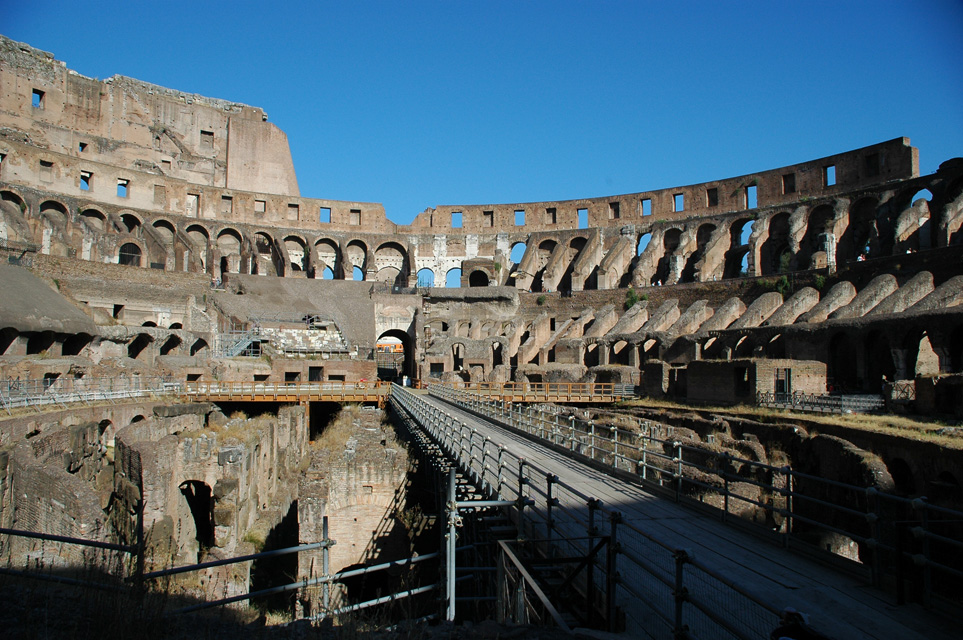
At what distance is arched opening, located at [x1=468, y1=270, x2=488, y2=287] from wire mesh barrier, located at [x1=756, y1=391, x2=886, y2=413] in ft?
101

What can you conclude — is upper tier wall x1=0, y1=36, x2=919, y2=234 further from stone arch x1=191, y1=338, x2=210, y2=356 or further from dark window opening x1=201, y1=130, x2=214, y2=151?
stone arch x1=191, y1=338, x2=210, y2=356

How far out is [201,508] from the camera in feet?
51.3

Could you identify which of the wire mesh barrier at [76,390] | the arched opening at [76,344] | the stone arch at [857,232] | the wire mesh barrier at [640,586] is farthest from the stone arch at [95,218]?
the stone arch at [857,232]

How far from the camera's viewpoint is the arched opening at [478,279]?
5096cm

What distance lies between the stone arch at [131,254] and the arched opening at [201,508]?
31117 millimetres

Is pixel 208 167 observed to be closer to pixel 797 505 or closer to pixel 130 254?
pixel 130 254

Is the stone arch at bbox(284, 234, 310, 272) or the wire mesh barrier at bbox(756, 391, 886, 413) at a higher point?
the stone arch at bbox(284, 234, 310, 272)

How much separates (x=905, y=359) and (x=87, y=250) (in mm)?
43632

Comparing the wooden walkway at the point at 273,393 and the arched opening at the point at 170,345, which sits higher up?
the arched opening at the point at 170,345

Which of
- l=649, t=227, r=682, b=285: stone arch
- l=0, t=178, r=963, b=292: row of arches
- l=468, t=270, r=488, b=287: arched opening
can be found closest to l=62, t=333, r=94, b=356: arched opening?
l=0, t=178, r=963, b=292: row of arches

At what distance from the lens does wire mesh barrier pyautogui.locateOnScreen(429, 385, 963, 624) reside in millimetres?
4871

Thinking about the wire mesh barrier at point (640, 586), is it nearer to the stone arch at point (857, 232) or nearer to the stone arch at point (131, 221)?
the stone arch at point (857, 232)

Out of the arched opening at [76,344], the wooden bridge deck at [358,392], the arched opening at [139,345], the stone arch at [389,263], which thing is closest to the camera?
the wooden bridge deck at [358,392]

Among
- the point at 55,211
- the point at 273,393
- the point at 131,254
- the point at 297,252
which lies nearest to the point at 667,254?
the point at 297,252
